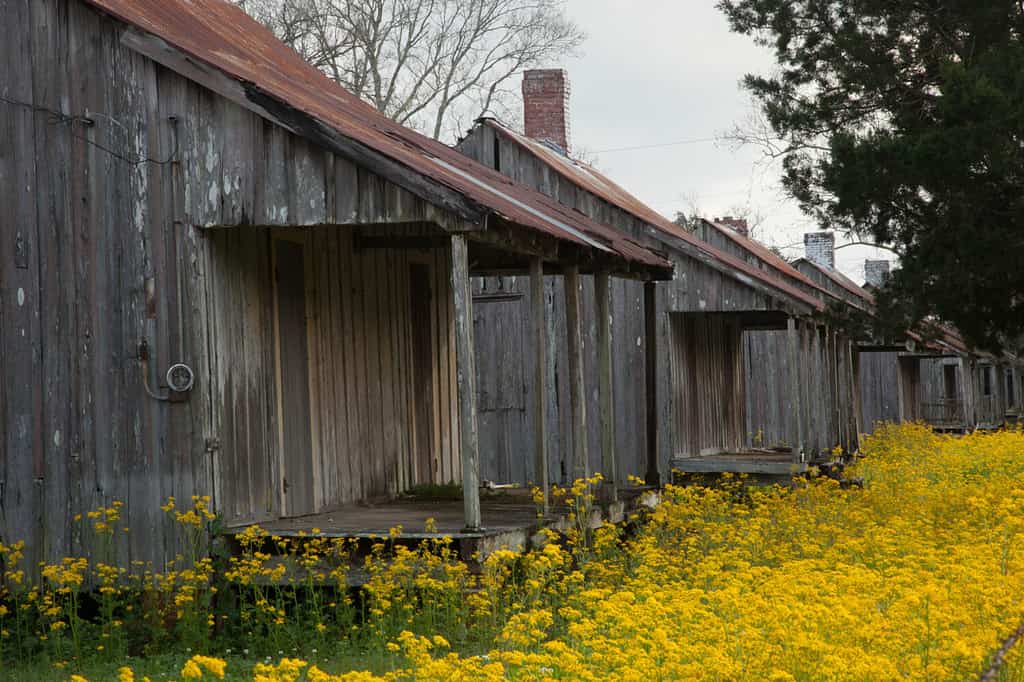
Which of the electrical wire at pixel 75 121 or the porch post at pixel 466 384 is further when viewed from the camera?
the electrical wire at pixel 75 121

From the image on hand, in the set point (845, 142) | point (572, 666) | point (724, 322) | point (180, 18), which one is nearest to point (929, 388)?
point (724, 322)

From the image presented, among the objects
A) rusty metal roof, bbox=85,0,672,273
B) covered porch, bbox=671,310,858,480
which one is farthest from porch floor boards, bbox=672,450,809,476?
rusty metal roof, bbox=85,0,672,273

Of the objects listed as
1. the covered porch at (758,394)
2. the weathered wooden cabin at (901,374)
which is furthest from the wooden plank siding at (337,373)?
the weathered wooden cabin at (901,374)

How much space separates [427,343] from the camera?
1497 cm

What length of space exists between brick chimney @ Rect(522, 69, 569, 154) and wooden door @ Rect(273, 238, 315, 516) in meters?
13.1

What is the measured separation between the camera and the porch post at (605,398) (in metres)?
13.6

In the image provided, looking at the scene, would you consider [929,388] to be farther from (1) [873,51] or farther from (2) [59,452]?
(2) [59,452]

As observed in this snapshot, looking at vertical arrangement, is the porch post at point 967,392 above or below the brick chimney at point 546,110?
A: below

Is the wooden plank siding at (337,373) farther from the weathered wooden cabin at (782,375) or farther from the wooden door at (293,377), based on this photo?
the weathered wooden cabin at (782,375)

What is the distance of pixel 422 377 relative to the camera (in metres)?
14.8

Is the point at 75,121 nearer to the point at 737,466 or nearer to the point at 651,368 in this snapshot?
the point at 651,368

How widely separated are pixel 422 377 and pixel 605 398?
2.10 meters

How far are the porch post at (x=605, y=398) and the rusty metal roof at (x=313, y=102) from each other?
455mm

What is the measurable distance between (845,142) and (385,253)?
5.21 m
